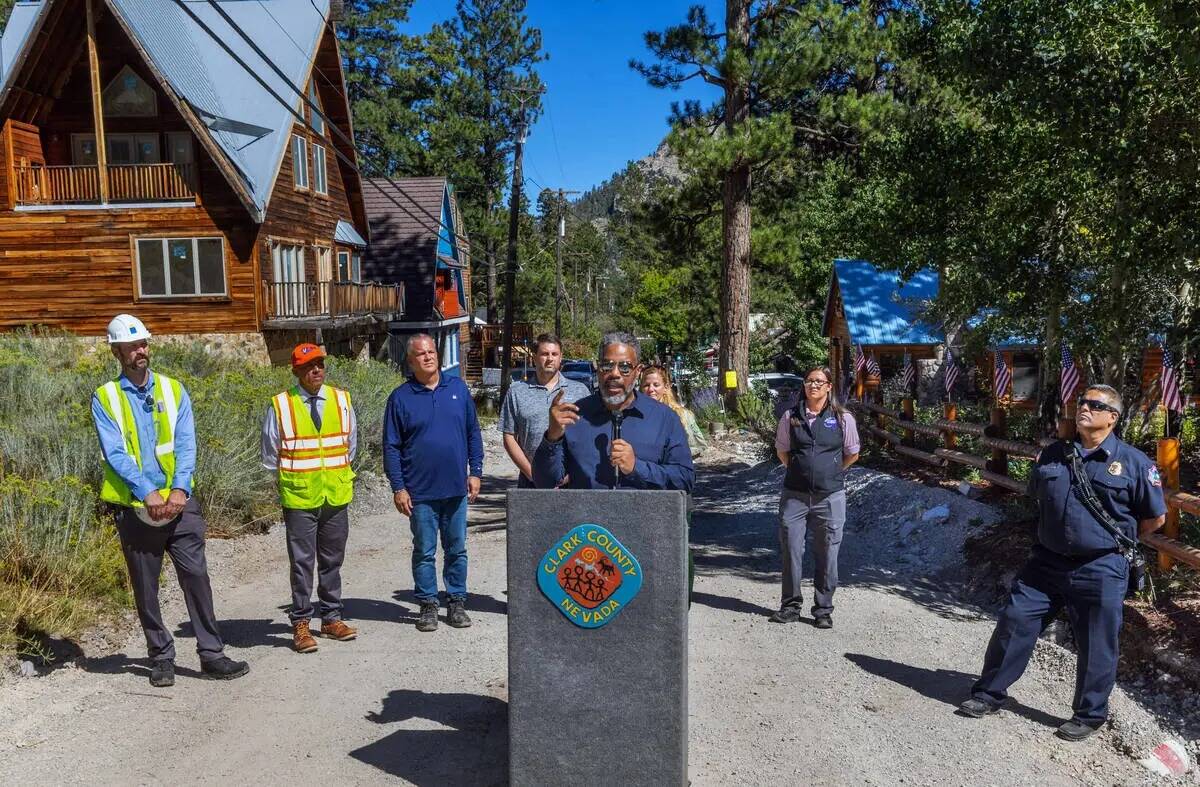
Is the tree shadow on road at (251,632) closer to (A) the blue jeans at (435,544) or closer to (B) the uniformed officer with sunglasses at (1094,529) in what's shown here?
(A) the blue jeans at (435,544)

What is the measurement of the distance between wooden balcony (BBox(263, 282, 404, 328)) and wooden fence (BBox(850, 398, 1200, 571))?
13383 millimetres

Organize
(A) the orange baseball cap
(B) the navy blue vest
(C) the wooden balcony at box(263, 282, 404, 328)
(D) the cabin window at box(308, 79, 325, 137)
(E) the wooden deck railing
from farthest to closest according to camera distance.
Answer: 1. (D) the cabin window at box(308, 79, 325, 137)
2. (E) the wooden deck railing
3. (C) the wooden balcony at box(263, 282, 404, 328)
4. (B) the navy blue vest
5. (A) the orange baseball cap

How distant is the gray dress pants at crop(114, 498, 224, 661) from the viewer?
5.91 m

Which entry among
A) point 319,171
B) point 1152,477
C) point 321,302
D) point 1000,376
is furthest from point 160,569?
point 319,171

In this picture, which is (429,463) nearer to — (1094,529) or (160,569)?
(160,569)

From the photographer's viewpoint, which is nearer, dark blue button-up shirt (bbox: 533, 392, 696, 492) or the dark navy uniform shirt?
dark blue button-up shirt (bbox: 533, 392, 696, 492)

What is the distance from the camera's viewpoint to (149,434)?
5902 millimetres

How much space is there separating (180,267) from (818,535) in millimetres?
19443

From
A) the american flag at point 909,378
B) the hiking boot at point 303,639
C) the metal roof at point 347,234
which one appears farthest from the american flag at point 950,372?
the metal roof at point 347,234

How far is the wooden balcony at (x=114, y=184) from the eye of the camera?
22578mm

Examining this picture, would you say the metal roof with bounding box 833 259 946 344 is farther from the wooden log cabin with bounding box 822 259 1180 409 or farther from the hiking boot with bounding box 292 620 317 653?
the hiking boot with bounding box 292 620 317 653

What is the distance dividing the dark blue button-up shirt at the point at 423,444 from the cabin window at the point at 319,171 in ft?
72.2

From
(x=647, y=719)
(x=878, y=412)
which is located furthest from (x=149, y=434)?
(x=878, y=412)

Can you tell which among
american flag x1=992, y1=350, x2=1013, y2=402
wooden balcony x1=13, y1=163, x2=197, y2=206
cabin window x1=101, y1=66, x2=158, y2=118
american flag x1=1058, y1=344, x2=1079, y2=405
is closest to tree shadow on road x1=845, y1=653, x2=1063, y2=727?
american flag x1=1058, y1=344, x2=1079, y2=405
